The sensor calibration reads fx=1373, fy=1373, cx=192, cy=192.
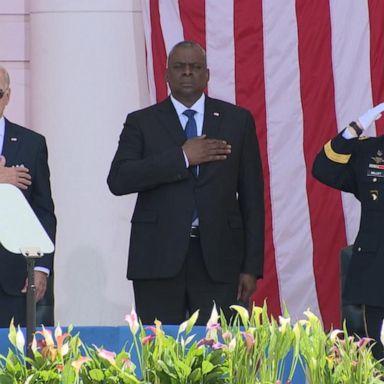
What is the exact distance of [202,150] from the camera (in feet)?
18.8

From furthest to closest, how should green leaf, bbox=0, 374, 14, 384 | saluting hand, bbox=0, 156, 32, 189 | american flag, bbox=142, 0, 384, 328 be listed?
american flag, bbox=142, 0, 384, 328 < saluting hand, bbox=0, 156, 32, 189 < green leaf, bbox=0, 374, 14, 384

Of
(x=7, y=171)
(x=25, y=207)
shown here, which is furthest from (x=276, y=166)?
(x=25, y=207)

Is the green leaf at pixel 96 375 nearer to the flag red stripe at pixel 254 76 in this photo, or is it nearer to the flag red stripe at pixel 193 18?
the flag red stripe at pixel 254 76

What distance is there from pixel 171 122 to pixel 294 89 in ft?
4.61

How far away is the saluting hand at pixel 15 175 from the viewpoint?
5.62 m

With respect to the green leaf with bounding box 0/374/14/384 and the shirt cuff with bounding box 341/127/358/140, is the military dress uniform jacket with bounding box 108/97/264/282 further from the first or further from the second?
the green leaf with bounding box 0/374/14/384

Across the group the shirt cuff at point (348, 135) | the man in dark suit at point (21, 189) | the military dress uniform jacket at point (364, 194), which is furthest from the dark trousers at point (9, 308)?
the shirt cuff at point (348, 135)

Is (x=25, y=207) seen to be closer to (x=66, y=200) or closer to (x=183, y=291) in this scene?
(x=183, y=291)

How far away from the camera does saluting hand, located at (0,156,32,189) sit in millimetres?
5617

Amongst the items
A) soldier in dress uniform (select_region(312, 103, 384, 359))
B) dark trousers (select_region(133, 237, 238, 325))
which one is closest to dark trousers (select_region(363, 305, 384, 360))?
soldier in dress uniform (select_region(312, 103, 384, 359))

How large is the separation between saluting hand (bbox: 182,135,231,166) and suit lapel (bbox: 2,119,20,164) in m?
0.71

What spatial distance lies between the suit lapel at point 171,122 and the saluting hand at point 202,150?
0.13m

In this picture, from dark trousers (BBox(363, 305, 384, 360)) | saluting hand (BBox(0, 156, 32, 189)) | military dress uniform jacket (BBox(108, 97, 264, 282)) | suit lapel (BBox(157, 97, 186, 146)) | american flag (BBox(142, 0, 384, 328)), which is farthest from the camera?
american flag (BBox(142, 0, 384, 328))

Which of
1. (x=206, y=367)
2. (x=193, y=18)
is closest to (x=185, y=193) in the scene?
(x=193, y=18)
